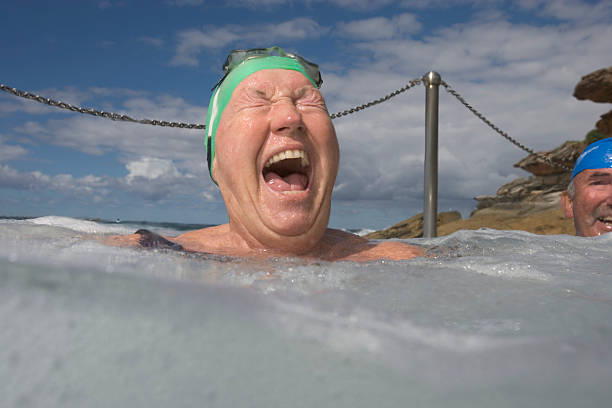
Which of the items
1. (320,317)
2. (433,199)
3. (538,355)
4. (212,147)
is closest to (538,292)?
(538,355)

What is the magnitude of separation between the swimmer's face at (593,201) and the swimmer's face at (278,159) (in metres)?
2.03

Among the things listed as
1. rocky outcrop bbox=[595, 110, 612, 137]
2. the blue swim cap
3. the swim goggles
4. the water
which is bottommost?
the water

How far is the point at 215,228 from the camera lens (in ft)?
8.70

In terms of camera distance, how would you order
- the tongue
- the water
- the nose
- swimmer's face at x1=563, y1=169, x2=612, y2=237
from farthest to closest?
swimmer's face at x1=563, y1=169, x2=612, y2=237, the tongue, the nose, the water

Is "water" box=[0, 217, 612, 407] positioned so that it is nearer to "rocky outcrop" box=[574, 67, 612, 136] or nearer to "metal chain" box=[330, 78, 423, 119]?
"metal chain" box=[330, 78, 423, 119]

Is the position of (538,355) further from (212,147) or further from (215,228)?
(215,228)

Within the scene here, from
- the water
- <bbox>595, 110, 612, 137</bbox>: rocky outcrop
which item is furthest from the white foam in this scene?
<bbox>595, 110, 612, 137</bbox>: rocky outcrop

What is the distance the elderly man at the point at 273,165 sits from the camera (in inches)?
80.0

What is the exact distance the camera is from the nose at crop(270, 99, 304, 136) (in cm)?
200

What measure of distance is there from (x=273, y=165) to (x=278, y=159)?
157 mm

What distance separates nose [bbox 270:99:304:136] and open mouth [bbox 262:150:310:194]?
0.33 ft

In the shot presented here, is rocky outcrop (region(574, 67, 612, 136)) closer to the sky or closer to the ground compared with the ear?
closer to the sky

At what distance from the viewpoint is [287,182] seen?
2162 millimetres

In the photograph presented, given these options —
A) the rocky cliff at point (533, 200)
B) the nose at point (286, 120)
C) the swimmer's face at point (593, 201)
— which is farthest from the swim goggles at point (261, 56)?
the rocky cliff at point (533, 200)
